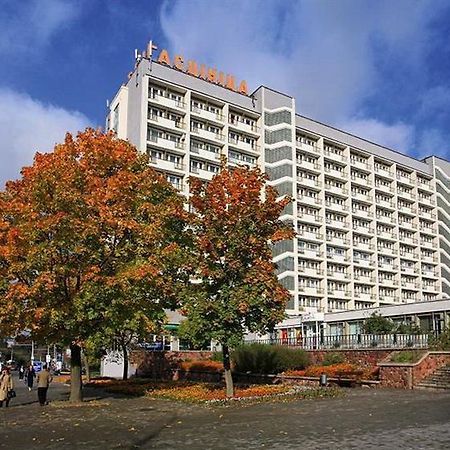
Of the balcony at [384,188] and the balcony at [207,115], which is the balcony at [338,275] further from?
the balcony at [207,115]

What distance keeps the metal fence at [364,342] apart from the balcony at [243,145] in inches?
1390

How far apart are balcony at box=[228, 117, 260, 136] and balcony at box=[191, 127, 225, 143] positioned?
242 centimetres

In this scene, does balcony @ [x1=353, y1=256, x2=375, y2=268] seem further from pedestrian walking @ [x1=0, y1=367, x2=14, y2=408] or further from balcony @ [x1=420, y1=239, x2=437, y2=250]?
pedestrian walking @ [x1=0, y1=367, x2=14, y2=408]

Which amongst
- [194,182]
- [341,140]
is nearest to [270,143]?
[341,140]

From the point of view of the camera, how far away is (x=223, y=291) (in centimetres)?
2122

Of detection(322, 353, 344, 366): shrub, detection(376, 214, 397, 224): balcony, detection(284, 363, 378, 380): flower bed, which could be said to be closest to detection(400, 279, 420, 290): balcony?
detection(376, 214, 397, 224): balcony

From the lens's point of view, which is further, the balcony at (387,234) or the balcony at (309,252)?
the balcony at (387,234)

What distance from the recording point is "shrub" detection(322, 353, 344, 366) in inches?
1252

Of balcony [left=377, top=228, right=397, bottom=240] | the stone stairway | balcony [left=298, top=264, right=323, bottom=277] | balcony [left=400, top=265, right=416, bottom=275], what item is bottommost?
the stone stairway

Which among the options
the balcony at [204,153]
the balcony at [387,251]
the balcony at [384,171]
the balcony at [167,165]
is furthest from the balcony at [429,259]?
the balcony at [167,165]

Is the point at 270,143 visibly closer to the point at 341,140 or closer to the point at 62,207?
the point at 341,140

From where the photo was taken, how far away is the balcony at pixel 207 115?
6913cm

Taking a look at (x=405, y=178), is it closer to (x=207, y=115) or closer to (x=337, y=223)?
(x=337, y=223)

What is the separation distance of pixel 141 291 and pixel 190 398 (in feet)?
14.9
